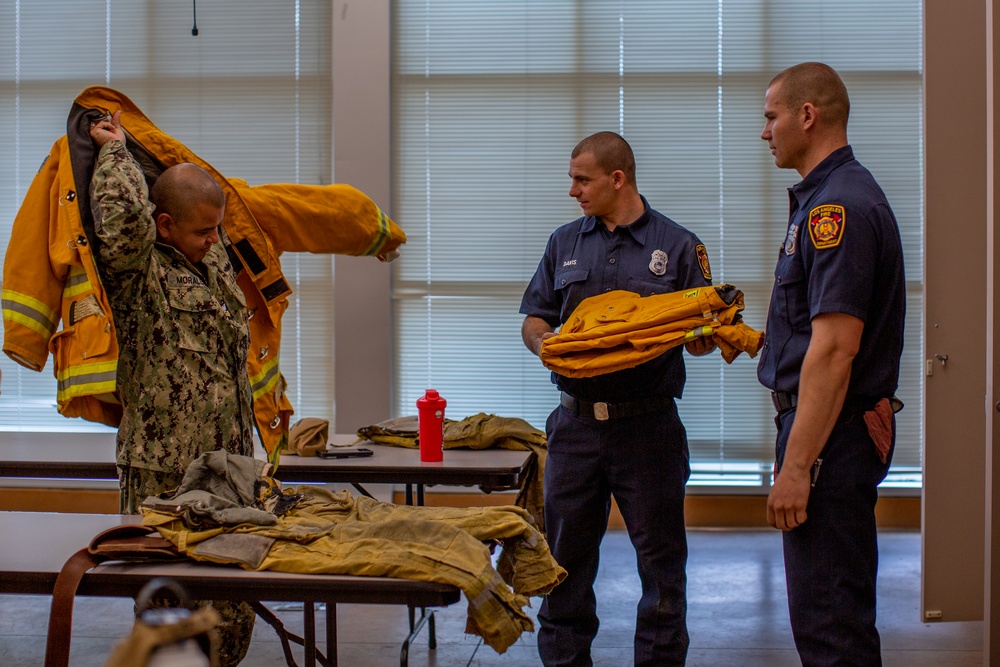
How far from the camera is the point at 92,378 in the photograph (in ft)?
7.60

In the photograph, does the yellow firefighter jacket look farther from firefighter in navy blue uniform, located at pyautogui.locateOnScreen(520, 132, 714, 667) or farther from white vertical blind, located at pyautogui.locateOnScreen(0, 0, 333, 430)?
white vertical blind, located at pyautogui.locateOnScreen(0, 0, 333, 430)

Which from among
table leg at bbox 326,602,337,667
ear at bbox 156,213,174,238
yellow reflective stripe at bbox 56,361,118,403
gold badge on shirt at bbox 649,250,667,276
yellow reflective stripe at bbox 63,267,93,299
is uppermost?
ear at bbox 156,213,174,238

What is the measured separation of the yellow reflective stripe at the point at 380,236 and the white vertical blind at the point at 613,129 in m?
1.52

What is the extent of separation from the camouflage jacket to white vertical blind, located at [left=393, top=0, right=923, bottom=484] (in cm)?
270

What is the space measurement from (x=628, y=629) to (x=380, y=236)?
75.4 inches

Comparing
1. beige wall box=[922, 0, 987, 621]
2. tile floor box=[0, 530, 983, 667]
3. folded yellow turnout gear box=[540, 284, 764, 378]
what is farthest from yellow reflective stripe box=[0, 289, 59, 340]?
beige wall box=[922, 0, 987, 621]

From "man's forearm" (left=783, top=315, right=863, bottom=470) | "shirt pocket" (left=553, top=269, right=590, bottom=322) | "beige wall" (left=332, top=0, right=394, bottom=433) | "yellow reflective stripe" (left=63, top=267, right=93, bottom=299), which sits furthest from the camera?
"beige wall" (left=332, top=0, right=394, bottom=433)

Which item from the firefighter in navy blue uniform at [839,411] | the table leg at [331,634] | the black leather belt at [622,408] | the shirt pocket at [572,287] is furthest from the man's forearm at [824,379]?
the table leg at [331,634]

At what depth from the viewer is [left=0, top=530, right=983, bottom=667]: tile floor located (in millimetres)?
3447

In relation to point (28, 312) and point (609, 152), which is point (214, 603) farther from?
point (609, 152)

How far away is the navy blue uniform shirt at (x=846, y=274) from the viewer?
6.81 ft

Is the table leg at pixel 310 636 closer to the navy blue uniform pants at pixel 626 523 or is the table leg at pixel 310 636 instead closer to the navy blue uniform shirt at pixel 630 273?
the navy blue uniform pants at pixel 626 523

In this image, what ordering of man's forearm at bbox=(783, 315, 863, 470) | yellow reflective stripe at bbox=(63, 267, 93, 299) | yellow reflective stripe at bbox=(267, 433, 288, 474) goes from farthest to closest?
yellow reflective stripe at bbox=(267, 433, 288, 474), yellow reflective stripe at bbox=(63, 267, 93, 299), man's forearm at bbox=(783, 315, 863, 470)

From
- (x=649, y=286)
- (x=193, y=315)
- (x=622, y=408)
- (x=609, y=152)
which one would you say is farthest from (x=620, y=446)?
(x=193, y=315)
